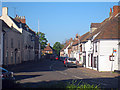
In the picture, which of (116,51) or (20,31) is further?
(20,31)

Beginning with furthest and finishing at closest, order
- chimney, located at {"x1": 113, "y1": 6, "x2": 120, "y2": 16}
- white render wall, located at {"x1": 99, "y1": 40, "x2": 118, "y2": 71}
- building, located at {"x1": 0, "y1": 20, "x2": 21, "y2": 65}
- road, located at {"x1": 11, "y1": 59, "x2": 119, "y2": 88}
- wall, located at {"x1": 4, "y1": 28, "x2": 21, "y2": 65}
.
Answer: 1. wall, located at {"x1": 4, "y1": 28, "x2": 21, "y2": 65}
2. chimney, located at {"x1": 113, "y1": 6, "x2": 120, "y2": 16}
3. building, located at {"x1": 0, "y1": 20, "x2": 21, "y2": 65}
4. white render wall, located at {"x1": 99, "y1": 40, "x2": 118, "y2": 71}
5. road, located at {"x1": 11, "y1": 59, "x2": 119, "y2": 88}

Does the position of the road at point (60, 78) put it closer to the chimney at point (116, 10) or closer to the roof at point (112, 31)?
the roof at point (112, 31)

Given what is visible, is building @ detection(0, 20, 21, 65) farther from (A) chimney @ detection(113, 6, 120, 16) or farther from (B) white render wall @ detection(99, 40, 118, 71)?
(A) chimney @ detection(113, 6, 120, 16)

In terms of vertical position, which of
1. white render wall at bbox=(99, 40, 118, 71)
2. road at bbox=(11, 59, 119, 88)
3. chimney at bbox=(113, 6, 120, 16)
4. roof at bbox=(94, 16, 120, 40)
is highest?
chimney at bbox=(113, 6, 120, 16)

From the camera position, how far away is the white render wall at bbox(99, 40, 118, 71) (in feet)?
96.4

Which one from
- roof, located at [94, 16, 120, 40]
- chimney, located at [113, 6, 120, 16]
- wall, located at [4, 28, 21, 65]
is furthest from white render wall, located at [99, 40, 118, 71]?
wall, located at [4, 28, 21, 65]

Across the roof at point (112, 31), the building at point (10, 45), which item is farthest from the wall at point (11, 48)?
the roof at point (112, 31)

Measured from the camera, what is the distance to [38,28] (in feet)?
230

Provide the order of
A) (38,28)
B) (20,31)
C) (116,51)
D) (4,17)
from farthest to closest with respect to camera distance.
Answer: (38,28)
(20,31)
(4,17)
(116,51)

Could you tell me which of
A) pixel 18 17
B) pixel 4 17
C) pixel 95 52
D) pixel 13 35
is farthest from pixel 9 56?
pixel 18 17

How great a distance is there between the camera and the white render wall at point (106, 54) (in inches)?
1157

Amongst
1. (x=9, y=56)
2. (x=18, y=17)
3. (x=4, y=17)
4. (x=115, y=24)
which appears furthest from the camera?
(x=18, y=17)

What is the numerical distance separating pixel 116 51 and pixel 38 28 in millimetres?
44425

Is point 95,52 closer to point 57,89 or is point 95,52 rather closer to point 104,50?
point 104,50
